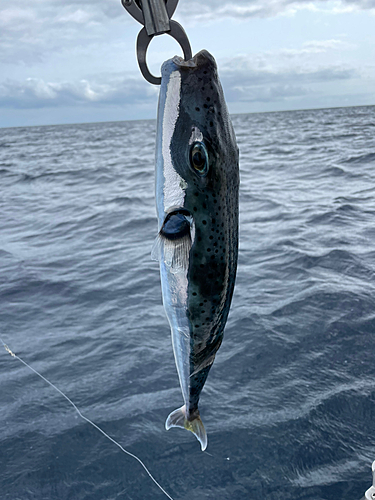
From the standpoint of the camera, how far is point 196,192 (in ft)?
5.79

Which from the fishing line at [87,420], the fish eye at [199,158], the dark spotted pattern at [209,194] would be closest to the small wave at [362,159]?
the fishing line at [87,420]

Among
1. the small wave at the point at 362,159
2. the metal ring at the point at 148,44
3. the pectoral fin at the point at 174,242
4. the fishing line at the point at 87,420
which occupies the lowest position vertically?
the fishing line at the point at 87,420

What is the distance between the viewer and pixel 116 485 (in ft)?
16.5

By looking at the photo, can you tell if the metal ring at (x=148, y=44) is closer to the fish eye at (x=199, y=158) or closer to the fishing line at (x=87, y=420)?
the fish eye at (x=199, y=158)

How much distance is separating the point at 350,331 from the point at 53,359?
16.6 feet

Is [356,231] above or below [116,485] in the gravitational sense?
above

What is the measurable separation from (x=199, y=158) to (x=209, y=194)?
0.15 meters

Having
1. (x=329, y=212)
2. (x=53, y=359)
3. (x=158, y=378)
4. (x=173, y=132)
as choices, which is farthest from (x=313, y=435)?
(x=329, y=212)

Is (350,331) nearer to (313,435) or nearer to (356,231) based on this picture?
(313,435)

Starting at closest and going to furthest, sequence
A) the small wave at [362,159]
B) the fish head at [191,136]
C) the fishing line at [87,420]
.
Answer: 1. the fish head at [191,136]
2. the fishing line at [87,420]
3. the small wave at [362,159]

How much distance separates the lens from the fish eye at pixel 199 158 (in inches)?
67.0

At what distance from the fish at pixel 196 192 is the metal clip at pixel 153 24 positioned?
8 cm

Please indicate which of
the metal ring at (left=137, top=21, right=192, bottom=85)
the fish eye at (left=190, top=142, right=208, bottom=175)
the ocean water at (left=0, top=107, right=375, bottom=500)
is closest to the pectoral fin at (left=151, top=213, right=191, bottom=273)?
the fish eye at (left=190, top=142, right=208, bottom=175)

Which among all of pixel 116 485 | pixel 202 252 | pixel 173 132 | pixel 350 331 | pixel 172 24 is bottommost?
pixel 116 485
